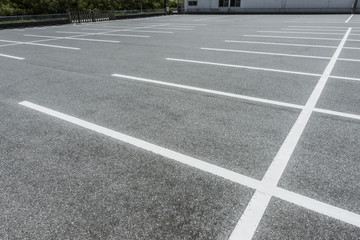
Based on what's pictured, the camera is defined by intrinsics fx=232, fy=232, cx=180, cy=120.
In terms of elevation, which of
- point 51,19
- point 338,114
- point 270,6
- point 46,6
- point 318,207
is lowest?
point 318,207

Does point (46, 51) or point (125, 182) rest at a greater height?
point (46, 51)

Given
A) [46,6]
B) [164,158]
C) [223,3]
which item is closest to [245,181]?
[164,158]

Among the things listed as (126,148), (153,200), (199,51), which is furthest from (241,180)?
(199,51)

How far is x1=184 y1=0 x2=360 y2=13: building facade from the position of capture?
83.5 ft

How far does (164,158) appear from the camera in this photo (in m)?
2.51

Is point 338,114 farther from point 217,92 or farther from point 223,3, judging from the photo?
point 223,3

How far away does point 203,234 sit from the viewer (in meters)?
1.66

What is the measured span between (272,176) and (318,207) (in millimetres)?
454

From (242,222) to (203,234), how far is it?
326mm

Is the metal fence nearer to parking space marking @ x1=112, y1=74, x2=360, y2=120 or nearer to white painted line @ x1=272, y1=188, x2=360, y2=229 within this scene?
parking space marking @ x1=112, y1=74, x2=360, y2=120

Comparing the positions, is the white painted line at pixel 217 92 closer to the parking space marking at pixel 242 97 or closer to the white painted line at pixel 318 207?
the parking space marking at pixel 242 97

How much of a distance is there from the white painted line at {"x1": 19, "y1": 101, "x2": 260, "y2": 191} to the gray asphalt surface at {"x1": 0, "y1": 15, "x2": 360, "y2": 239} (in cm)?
7

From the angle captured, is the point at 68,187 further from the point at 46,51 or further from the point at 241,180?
the point at 46,51

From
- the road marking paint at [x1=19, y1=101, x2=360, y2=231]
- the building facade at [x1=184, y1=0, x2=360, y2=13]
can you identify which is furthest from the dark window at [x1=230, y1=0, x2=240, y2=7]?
the road marking paint at [x1=19, y1=101, x2=360, y2=231]
